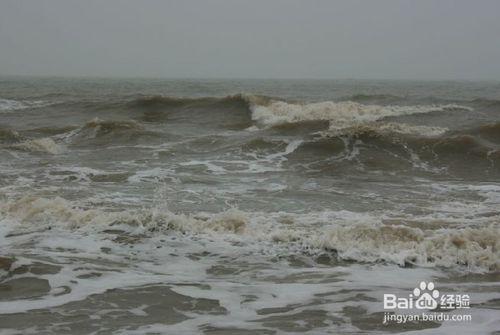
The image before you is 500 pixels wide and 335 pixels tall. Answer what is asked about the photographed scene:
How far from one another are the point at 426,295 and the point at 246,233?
2.44m

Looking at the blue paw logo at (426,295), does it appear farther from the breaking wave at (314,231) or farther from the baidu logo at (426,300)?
the breaking wave at (314,231)

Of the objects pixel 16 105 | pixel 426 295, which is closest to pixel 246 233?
pixel 426 295

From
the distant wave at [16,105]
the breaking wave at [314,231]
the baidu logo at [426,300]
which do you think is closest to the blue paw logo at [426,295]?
the baidu logo at [426,300]

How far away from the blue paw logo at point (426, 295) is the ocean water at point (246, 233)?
88 millimetres

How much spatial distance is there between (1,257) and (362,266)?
3.60 m

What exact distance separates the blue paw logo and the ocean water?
9 centimetres

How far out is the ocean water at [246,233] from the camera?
440cm

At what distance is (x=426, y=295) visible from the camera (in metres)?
4.72

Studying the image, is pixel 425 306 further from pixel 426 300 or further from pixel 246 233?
pixel 246 233

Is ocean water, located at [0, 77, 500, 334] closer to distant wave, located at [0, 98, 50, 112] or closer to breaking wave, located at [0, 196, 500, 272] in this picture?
breaking wave, located at [0, 196, 500, 272]

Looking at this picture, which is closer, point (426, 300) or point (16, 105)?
point (426, 300)

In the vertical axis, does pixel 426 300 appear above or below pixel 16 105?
below

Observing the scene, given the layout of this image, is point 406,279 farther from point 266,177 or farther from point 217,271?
point 266,177

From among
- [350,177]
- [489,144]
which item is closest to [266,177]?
[350,177]
